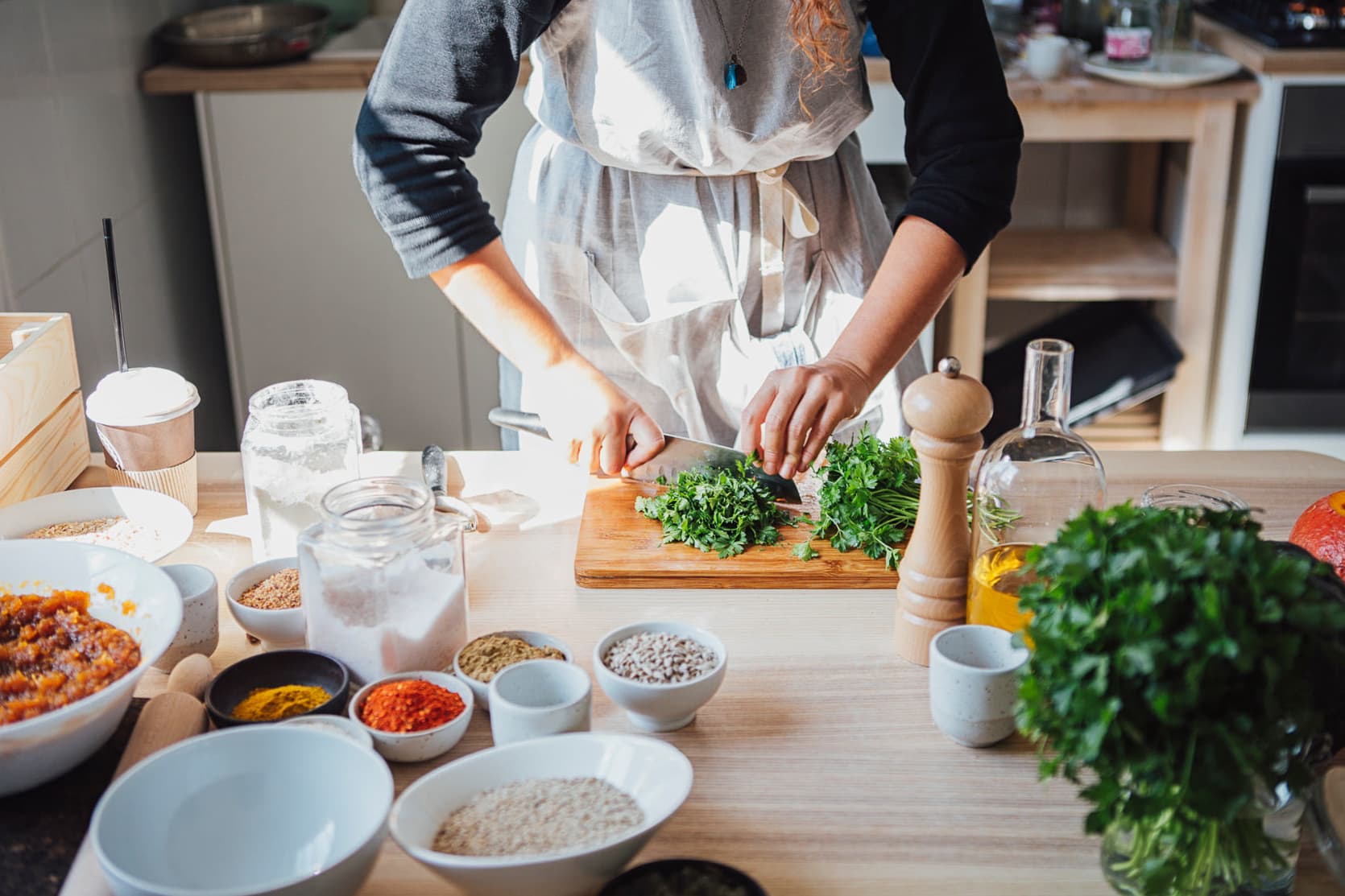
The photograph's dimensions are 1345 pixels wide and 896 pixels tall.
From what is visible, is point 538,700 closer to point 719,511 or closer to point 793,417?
point 719,511

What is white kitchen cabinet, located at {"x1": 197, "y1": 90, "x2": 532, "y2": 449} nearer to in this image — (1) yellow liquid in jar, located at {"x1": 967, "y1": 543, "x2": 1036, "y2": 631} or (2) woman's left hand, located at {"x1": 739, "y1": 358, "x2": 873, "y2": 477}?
(2) woman's left hand, located at {"x1": 739, "y1": 358, "x2": 873, "y2": 477}

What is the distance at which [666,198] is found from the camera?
1.54 metres

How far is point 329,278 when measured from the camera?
2.65 m

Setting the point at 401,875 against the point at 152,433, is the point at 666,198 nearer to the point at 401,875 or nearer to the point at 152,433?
the point at 152,433

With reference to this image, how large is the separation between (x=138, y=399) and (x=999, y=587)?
2.58 ft

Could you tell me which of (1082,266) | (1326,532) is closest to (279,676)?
(1326,532)

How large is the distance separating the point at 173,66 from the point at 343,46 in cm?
40

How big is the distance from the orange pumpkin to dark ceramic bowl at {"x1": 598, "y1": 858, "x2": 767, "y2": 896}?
1.72 ft

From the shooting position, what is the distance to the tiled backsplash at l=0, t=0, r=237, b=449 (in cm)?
194

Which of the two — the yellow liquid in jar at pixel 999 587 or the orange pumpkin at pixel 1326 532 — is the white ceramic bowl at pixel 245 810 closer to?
the yellow liquid in jar at pixel 999 587

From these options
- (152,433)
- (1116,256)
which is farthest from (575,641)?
(1116,256)

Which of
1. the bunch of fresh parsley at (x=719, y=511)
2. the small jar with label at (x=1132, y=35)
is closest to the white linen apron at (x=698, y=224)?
the bunch of fresh parsley at (x=719, y=511)

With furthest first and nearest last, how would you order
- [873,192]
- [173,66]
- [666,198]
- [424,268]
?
[173,66], [873,192], [666,198], [424,268]

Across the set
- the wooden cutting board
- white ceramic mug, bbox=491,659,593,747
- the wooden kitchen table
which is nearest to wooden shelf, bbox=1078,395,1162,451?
the wooden kitchen table
